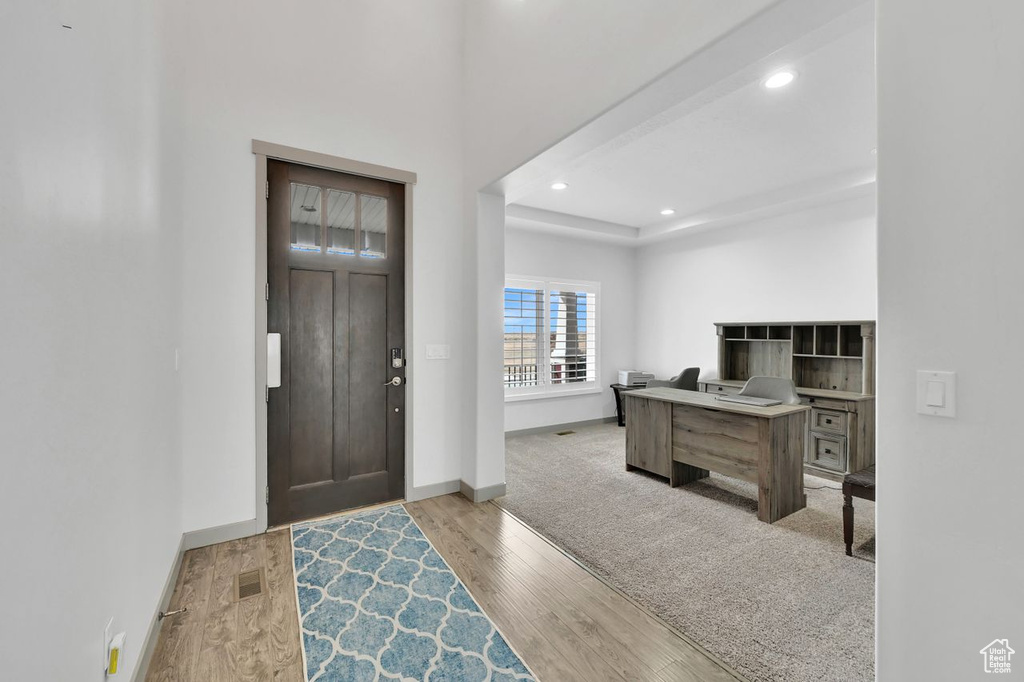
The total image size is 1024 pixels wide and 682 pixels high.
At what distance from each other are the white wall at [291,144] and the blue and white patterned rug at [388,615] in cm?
73

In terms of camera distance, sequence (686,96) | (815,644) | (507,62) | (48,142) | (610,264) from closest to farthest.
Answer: (48,142) < (815,644) < (686,96) < (507,62) < (610,264)

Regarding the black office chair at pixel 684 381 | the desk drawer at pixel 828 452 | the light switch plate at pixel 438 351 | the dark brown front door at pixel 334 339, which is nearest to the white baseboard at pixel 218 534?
the dark brown front door at pixel 334 339

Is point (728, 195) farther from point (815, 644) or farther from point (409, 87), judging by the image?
point (815, 644)

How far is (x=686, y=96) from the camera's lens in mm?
2041

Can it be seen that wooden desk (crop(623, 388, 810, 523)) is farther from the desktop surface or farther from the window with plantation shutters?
the window with plantation shutters

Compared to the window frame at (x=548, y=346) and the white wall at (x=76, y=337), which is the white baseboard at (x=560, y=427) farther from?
the white wall at (x=76, y=337)

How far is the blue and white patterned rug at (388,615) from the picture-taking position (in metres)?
1.71

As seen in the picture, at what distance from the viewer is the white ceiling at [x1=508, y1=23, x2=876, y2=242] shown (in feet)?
8.77

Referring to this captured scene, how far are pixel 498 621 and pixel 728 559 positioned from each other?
1474 millimetres

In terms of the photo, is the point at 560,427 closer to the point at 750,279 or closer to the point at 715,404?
the point at 715,404

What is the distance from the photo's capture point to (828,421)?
4289 millimetres

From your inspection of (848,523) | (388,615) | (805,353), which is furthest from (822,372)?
(388,615)
